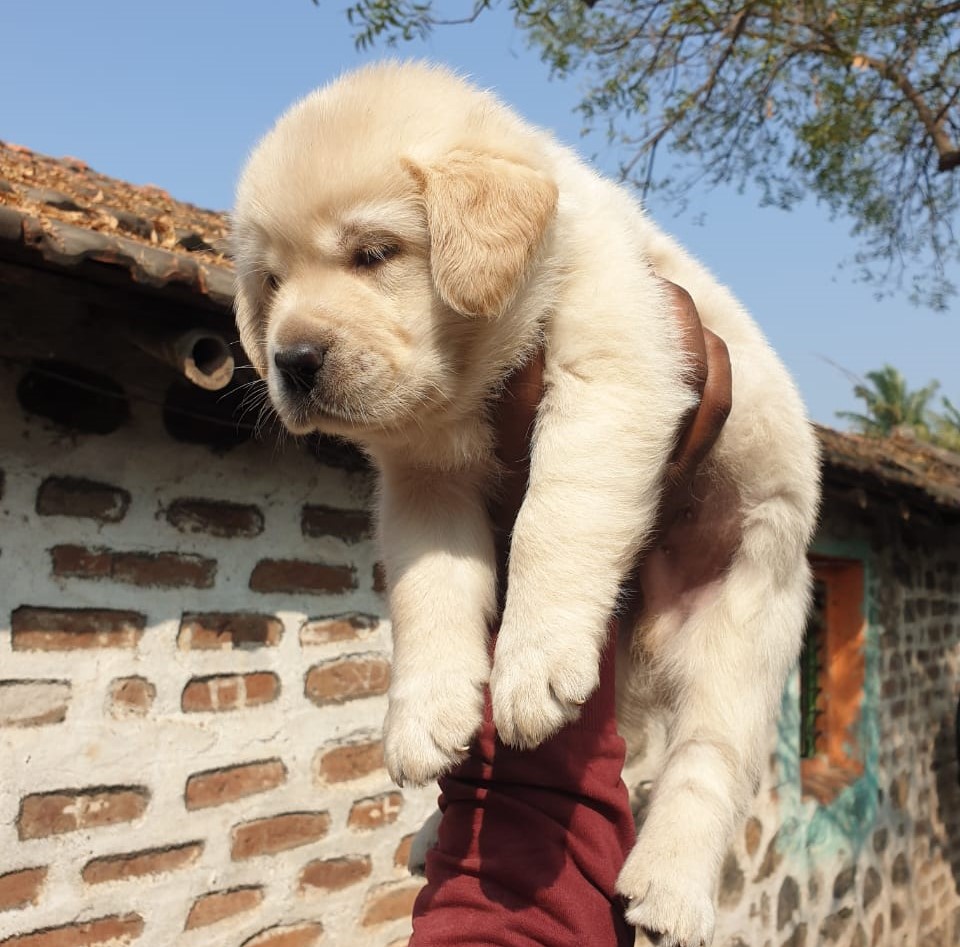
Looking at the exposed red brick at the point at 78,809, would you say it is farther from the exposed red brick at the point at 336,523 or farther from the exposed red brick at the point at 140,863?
the exposed red brick at the point at 336,523

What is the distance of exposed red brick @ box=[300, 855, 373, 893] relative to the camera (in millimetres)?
3938

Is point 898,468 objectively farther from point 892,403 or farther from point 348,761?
point 892,403

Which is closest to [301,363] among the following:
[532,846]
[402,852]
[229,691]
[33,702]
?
[532,846]

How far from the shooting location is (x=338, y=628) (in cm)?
425

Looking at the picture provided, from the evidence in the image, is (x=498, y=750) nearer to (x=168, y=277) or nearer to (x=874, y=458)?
(x=168, y=277)

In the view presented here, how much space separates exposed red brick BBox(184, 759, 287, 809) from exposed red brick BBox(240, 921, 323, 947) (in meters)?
0.55

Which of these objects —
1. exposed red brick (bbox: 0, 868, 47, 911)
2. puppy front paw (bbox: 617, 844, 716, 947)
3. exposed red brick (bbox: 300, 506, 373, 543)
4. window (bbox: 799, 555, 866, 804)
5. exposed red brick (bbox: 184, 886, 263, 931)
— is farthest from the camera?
window (bbox: 799, 555, 866, 804)

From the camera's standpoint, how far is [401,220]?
194 centimetres

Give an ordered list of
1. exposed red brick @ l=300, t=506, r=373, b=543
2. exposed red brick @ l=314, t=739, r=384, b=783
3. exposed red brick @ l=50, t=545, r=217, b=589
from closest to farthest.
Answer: exposed red brick @ l=50, t=545, r=217, b=589 < exposed red brick @ l=314, t=739, r=384, b=783 < exposed red brick @ l=300, t=506, r=373, b=543

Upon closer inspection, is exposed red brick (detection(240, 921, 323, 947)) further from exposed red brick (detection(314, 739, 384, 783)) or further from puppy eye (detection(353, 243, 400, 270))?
puppy eye (detection(353, 243, 400, 270))

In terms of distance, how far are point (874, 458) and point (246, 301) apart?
609cm

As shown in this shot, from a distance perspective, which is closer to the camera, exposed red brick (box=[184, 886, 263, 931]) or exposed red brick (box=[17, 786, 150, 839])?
exposed red brick (box=[17, 786, 150, 839])

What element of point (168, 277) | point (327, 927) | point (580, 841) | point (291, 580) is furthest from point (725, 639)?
point (327, 927)

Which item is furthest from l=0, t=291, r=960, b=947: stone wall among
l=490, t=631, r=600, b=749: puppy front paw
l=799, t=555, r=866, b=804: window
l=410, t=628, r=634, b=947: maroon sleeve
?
l=799, t=555, r=866, b=804: window
